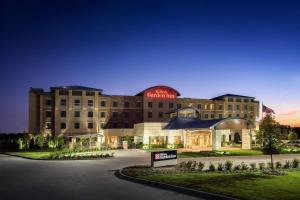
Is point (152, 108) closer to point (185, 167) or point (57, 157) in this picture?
point (57, 157)

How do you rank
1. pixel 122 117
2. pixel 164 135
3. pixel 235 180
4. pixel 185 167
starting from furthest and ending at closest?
pixel 122 117 → pixel 164 135 → pixel 185 167 → pixel 235 180

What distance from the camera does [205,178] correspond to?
17875 millimetres

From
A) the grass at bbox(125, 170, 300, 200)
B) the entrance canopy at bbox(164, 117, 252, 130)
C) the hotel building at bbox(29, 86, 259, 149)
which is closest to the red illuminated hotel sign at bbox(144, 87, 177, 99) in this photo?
the hotel building at bbox(29, 86, 259, 149)

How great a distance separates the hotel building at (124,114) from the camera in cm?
5888

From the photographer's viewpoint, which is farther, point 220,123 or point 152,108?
point 152,108

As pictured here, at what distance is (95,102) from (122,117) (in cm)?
737

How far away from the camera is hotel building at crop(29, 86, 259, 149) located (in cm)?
5888

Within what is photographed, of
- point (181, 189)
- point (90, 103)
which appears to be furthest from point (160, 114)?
point (181, 189)

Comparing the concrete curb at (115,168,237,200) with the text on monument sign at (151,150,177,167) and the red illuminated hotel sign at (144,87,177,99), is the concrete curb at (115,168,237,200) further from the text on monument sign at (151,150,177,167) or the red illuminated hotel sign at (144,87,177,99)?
the red illuminated hotel sign at (144,87,177,99)

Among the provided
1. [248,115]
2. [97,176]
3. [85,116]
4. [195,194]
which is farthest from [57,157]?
[248,115]

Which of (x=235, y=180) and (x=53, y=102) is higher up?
(x=53, y=102)

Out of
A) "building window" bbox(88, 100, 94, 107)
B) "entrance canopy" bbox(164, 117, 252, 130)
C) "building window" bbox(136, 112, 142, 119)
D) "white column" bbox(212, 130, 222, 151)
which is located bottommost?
"white column" bbox(212, 130, 222, 151)

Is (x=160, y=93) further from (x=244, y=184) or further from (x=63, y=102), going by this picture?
(x=244, y=184)

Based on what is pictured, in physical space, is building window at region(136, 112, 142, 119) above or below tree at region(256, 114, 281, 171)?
above
